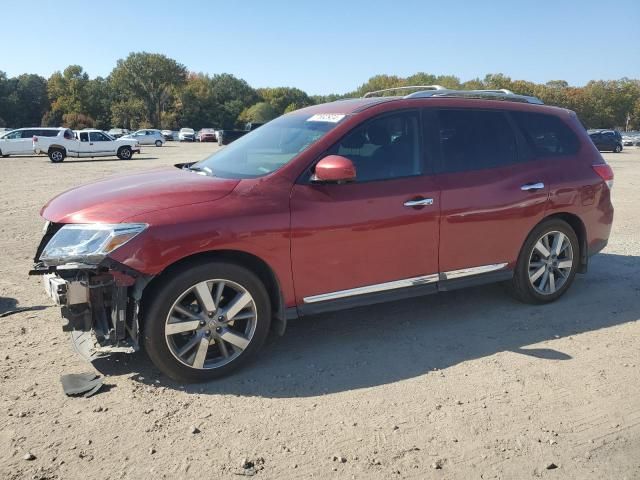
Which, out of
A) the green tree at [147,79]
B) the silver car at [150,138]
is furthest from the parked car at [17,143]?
the green tree at [147,79]

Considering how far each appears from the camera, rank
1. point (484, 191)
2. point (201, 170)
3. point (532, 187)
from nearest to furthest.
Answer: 1. point (201, 170)
2. point (484, 191)
3. point (532, 187)

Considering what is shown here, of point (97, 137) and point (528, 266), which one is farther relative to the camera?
point (97, 137)

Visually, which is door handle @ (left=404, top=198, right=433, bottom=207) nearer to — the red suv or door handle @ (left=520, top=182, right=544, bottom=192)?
the red suv

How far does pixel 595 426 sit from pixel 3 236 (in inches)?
317

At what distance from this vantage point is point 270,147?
432cm

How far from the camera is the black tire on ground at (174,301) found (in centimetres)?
335

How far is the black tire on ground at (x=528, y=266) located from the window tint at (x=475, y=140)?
2.41 feet

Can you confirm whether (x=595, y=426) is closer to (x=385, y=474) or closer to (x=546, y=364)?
(x=546, y=364)

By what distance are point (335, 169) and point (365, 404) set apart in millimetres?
1575

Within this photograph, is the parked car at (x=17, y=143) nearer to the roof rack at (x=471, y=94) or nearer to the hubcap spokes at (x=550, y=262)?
the roof rack at (x=471, y=94)

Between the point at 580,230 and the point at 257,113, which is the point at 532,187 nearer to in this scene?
the point at 580,230

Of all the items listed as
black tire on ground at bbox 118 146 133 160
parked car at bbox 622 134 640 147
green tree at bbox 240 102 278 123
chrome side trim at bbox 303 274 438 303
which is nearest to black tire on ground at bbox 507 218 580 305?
chrome side trim at bbox 303 274 438 303

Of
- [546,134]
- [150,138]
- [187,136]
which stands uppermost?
[187,136]

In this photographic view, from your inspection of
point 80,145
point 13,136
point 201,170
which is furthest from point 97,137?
point 201,170
